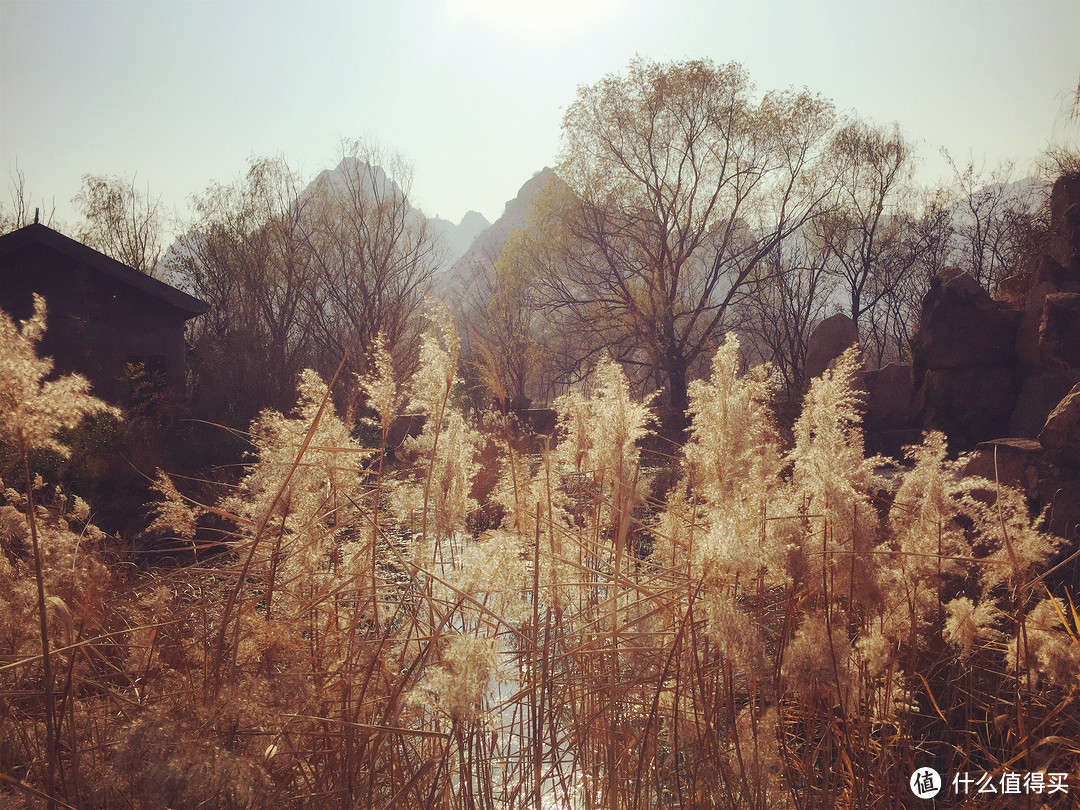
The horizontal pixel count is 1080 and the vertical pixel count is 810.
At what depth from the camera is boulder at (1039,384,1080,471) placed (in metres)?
3.81

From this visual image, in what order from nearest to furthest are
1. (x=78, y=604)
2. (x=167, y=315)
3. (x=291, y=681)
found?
(x=291, y=681) < (x=78, y=604) < (x=167, y=315)

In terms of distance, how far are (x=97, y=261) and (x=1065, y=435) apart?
12910mm

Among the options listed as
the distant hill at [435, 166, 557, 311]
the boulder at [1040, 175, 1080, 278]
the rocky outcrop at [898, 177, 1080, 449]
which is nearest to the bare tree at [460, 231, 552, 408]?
the distant hill at [435, 166, 557, 311]

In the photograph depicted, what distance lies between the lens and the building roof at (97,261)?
10469 millimetres

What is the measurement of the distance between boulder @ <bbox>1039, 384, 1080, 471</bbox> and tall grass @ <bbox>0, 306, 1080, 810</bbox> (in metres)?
2.36

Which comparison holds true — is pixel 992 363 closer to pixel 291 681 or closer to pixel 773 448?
pixel 773 448

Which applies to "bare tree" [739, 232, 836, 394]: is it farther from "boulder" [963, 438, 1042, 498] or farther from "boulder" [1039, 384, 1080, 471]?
"boulder" [1039, 384, 1080, 471]

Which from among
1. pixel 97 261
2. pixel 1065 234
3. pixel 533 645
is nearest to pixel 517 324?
pixel 97 261

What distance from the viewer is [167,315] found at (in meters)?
12.1

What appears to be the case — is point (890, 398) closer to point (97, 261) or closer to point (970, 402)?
point (970, 402)

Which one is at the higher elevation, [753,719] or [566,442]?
[566,442]

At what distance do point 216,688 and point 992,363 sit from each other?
780cm

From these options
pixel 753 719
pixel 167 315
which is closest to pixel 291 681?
pixel 753 719

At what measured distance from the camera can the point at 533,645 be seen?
1.48 m
